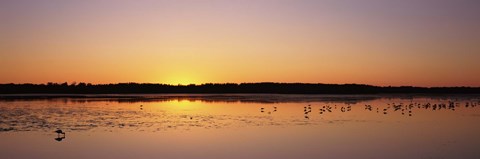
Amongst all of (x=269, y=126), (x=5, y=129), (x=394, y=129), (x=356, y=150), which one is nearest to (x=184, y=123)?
(x=269, y=126)

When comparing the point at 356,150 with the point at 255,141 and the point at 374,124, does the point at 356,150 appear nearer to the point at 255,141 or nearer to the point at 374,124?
the point at 255,141

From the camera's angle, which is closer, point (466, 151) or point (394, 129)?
point (466, 151)

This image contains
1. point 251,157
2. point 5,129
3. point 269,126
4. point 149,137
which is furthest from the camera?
point 269,126

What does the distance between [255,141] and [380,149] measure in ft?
15.1

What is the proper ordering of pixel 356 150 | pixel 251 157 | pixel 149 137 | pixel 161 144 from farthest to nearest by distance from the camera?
pixel 149 137
pixel 161 144
pixel 356 150
pixel 251 157

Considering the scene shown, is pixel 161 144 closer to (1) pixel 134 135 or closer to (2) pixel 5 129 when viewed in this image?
(1) pixel 134 135

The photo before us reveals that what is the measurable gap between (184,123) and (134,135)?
20.1 feet

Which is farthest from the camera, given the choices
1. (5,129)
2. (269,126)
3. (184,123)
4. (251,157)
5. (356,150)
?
(184,123)

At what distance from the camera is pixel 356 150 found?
16.7 meters

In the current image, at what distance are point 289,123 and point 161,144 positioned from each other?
34.6 ft

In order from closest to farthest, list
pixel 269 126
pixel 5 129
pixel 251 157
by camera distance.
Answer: pixel 251 157
pixel 5 129
pixel 269 126

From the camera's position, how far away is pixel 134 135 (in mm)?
21125

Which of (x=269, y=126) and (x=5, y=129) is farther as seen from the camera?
(x=269, y=126)

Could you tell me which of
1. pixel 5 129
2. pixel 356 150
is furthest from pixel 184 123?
pixel 356 150
